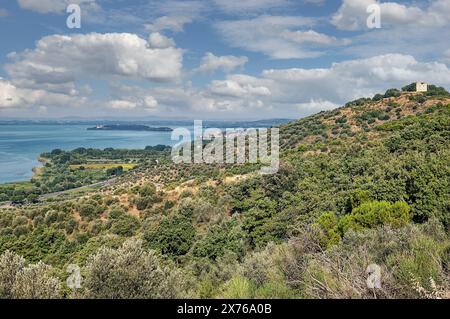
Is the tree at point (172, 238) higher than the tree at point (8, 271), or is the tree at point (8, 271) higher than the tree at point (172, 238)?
the tree at point (8, 271)

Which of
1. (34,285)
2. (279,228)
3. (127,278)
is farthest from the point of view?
(279,228)

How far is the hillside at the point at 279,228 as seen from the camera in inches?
281

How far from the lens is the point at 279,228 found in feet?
68.8

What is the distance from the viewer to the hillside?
23.5 feet

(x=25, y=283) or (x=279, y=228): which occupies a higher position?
(x=25, y=283)

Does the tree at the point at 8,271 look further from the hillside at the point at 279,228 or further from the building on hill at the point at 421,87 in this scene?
the building on hill at the point at 421,87

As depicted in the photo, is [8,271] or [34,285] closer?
[34,285]

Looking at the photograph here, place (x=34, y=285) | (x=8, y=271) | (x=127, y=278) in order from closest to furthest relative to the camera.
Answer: (x=34, y=285) → (x=127, y=278) → (x=8, y=271)

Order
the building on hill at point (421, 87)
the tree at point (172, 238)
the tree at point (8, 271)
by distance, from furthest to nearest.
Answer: the building on hill at point (421, 87) → the tree at point (172, 238) → the tree at point (8, 271)

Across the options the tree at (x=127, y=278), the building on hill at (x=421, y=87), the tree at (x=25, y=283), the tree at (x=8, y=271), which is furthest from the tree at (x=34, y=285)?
the building on hill at (x=421, y=87)

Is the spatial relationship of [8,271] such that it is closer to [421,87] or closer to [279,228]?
[279,228]

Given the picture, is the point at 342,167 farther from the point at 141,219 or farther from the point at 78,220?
the point at 78,220

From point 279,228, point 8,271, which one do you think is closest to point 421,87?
point 279,228

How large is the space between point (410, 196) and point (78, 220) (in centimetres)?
2705
